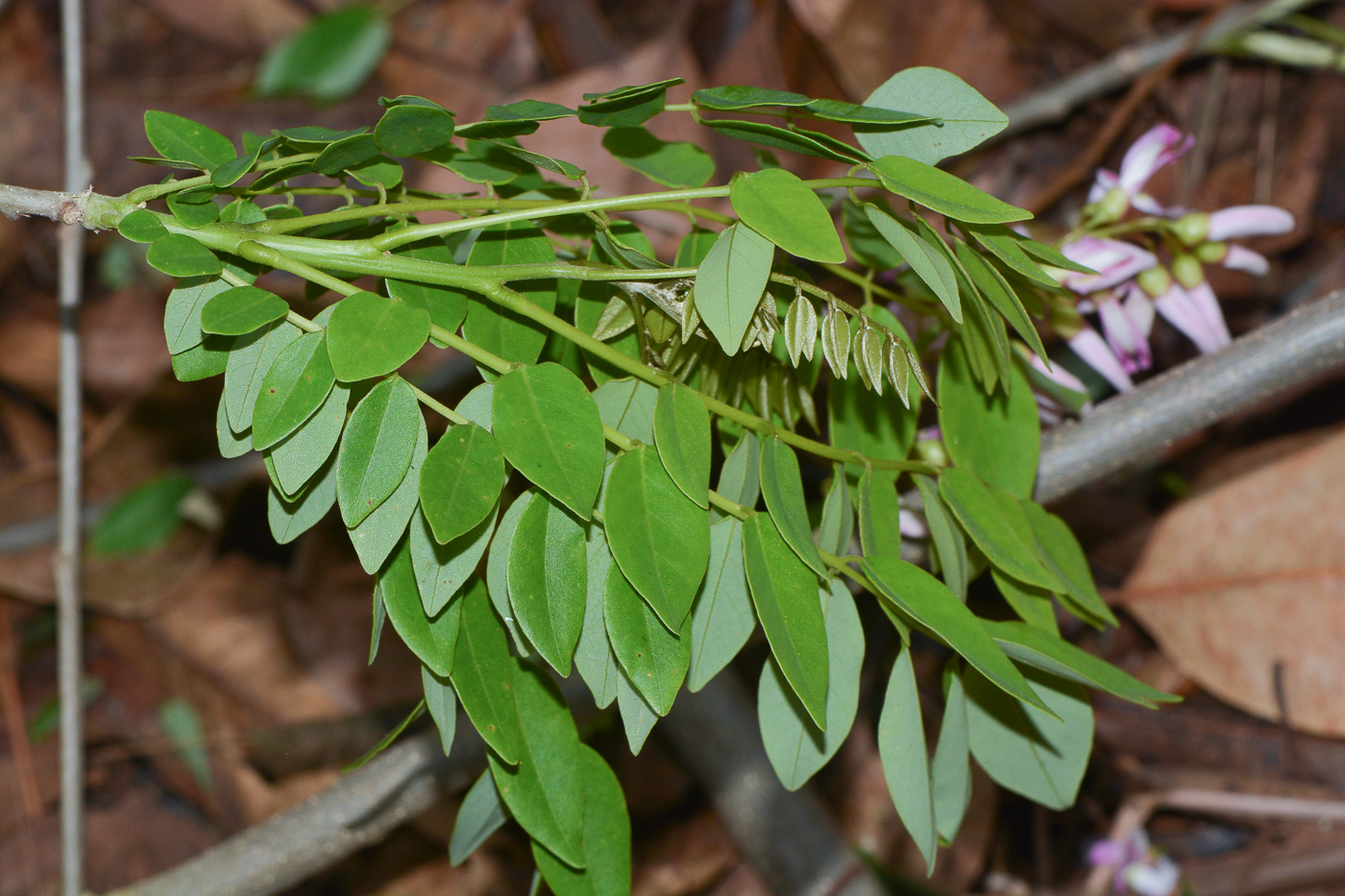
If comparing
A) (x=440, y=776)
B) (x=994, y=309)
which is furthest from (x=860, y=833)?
(x=994, y=309)

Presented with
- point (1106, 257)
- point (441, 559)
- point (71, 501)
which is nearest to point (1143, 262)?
point (1106, 257)

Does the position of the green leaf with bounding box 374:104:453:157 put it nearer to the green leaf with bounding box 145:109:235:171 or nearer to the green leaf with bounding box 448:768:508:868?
the green leaf with bounding box 145:109:235:171

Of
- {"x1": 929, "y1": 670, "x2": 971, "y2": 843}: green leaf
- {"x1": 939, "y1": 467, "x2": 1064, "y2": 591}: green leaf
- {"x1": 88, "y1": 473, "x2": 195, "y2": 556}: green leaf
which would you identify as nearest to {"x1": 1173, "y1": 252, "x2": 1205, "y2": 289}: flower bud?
{"x1": 939, "y1": 467, "x2": 1064, "y2": 591}: green leaf

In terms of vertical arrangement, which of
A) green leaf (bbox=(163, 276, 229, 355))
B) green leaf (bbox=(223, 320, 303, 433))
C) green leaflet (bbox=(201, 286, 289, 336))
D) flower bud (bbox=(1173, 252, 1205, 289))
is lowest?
flower bud (bbox=(1173, 252, 1205, 289))

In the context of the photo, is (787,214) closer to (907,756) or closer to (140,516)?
(907,756)

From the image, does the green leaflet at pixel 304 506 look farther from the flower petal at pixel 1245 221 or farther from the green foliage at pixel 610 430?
the flower petal at pixel 1245 221

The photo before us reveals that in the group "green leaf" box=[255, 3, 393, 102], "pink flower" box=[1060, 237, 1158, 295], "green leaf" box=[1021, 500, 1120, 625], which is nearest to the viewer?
"green leaf" box=[1021, 500, 1120, 625]

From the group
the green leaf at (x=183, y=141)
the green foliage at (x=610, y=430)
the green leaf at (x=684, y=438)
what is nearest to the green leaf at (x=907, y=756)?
the green foliage at (x=610, y=430)
